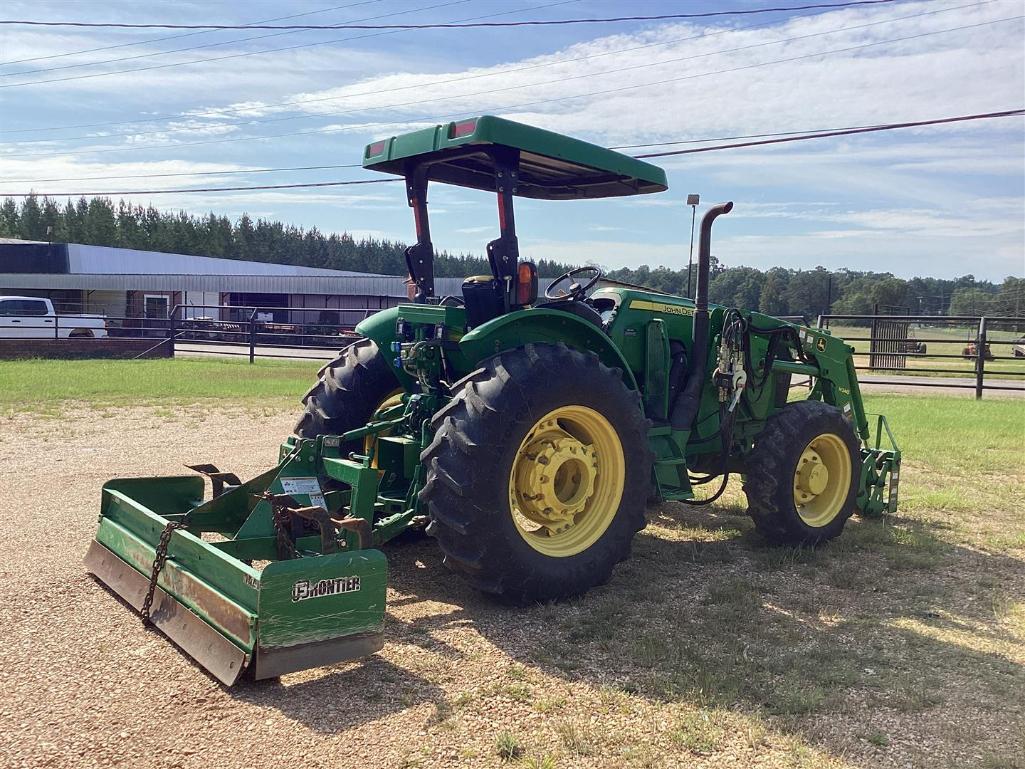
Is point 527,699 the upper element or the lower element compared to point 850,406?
lower

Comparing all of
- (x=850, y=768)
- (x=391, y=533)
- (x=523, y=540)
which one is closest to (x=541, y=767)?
(x=850, y=768)

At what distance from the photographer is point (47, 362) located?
18.1 meters

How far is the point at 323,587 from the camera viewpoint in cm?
335

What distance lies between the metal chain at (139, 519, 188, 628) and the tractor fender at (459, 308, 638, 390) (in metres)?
1.62

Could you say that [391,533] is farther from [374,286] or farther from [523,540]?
[374,286]

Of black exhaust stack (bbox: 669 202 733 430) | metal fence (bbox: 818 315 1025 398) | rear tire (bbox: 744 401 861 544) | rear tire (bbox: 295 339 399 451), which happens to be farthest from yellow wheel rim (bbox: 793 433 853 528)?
metal fence (bbox: 818 315 1025 398)

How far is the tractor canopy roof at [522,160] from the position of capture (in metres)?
4.24

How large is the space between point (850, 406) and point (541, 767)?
4.85 metres

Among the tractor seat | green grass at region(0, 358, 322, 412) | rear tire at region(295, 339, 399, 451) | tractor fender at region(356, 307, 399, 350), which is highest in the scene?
the tractor seat

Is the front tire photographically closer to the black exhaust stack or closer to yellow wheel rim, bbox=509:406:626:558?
yellow wheel rim, bbox=509:406:626:558

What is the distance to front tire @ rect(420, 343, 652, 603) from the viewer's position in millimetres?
3918

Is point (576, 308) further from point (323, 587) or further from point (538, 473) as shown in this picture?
point (323, 587)

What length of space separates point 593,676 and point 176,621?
6.04 feet

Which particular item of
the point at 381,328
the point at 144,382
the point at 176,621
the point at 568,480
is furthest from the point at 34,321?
the point at 568,480
